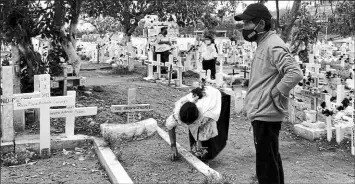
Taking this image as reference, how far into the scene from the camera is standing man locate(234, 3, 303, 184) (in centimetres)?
350

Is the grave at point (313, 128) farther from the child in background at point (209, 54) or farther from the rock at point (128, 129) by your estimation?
the child in background at point (209, 54)

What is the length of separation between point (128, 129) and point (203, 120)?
1365 mm

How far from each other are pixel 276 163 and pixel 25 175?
2.80 meters

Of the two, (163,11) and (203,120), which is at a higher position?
(163,11)

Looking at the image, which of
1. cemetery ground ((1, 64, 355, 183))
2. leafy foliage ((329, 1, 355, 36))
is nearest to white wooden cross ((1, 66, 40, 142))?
cemetery ground ((1, 64, 355, 183))

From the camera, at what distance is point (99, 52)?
22.3 metres

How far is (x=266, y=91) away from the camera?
11.6ft

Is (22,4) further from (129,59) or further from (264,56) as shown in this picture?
(129,59)

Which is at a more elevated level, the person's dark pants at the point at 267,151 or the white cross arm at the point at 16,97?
the white cross arm at the point at 16,97

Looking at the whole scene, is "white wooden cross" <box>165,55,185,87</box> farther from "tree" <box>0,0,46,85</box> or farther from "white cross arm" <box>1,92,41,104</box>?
"white cross arm" <box>1,92,41,104</box>

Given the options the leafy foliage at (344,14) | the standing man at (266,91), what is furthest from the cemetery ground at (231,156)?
the leafy foliage at (344,14)

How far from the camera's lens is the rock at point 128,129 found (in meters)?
6.01

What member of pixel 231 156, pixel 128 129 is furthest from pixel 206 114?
pixel 128 129

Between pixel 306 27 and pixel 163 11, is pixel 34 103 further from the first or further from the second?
pixel 163 11
